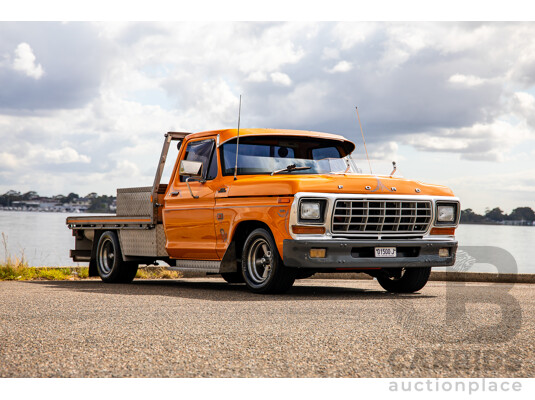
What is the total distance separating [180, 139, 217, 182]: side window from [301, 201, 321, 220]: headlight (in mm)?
2225

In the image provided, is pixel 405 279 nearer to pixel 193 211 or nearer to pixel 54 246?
pixel 193 211

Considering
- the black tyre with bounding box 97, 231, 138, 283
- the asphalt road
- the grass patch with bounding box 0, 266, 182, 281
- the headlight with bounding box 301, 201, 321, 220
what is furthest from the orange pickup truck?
Answer: the grass patch with bounding box 0, 266, 182, 281

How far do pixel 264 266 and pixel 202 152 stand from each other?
2196 mm

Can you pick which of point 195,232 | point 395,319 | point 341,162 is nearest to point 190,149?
point 195,232

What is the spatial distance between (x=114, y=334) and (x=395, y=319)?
99.0 inches

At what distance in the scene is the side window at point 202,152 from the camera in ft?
36.2

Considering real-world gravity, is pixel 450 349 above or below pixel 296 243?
below

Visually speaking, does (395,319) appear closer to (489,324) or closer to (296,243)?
(489,324)

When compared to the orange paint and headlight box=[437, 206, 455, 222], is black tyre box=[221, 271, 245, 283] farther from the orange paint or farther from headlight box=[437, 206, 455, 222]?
headlight box=[437, 206, 455, 222]

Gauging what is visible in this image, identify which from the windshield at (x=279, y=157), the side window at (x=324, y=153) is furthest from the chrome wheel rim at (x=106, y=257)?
the side window at (x=324, y=153)

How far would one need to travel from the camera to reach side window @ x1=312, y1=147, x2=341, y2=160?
11.2 metres

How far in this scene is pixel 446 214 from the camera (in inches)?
409

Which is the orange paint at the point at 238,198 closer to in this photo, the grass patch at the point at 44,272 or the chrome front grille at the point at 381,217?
the chrome front grille at the point at 381,217

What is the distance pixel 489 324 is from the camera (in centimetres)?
664
